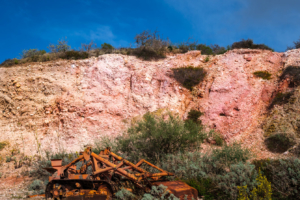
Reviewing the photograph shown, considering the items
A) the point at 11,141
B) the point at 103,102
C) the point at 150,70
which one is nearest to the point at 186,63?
the point at 150,70

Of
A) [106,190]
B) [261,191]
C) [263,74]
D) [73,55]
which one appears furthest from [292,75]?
[73,55]

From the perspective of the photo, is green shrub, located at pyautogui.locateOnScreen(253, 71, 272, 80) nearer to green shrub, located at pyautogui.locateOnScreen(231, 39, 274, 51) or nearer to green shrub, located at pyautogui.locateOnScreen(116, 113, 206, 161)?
green shrub, located at pyautogui.locateOnScreen(231, 39, 274, 51)

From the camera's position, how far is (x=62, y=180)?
14.4 ft

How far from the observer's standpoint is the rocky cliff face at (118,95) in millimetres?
13159

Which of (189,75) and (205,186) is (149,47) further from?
(205,186)

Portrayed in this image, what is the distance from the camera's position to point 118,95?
50.1ft

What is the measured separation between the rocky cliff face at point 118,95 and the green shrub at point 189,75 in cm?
33

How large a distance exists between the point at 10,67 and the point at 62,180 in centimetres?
1676

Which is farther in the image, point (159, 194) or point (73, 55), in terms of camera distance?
point (73, 55)

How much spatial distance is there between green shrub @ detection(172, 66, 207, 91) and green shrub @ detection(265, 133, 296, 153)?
635 centimetres

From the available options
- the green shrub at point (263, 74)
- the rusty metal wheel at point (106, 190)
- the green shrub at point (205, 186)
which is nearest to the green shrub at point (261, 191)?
the green shrub at point (205, 186)

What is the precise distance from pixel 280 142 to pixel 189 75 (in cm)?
752

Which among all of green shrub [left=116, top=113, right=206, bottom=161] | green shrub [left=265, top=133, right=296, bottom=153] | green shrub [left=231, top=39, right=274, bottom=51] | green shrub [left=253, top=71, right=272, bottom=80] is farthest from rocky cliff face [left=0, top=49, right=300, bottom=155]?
green shrub [left=116, top=113, right=206, bottom=161]

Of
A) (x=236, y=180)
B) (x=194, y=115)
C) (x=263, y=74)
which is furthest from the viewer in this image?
(x=263, y=74)
